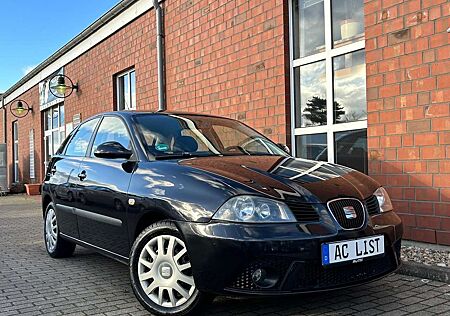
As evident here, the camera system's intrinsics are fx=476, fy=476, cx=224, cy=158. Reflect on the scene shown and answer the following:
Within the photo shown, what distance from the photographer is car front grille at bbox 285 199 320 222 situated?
303cm

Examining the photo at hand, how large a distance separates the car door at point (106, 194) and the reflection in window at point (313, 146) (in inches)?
131

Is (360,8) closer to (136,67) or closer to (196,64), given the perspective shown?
(196,64)

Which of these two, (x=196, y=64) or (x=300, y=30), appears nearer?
(x=300, y=30)

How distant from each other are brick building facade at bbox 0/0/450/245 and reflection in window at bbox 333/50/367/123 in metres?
0.02

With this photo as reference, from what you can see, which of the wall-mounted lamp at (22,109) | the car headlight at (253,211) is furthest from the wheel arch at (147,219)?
the wall-mounted lamp at (22,109)

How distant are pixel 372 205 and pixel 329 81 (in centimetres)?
354

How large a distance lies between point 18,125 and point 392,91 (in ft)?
71.7

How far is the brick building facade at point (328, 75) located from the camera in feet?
17.1

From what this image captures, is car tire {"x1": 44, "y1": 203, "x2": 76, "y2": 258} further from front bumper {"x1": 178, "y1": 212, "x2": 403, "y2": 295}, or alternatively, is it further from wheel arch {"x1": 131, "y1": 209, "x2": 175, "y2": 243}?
front bumper {"x1": 178, "y1": 212, "x2": 403, "y2": 295}

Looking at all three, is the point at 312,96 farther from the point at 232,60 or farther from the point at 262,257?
the point at 262,257

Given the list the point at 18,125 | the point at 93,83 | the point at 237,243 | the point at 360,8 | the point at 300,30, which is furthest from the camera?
the point at 18,125

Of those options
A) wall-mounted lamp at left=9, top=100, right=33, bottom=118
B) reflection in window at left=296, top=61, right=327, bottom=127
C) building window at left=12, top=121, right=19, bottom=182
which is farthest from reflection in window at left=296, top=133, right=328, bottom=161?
building window at left=12, top=121, right=19, bottom=182

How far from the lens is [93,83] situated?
14336mm

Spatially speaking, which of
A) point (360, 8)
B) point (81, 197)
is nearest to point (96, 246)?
point (81, 197)
